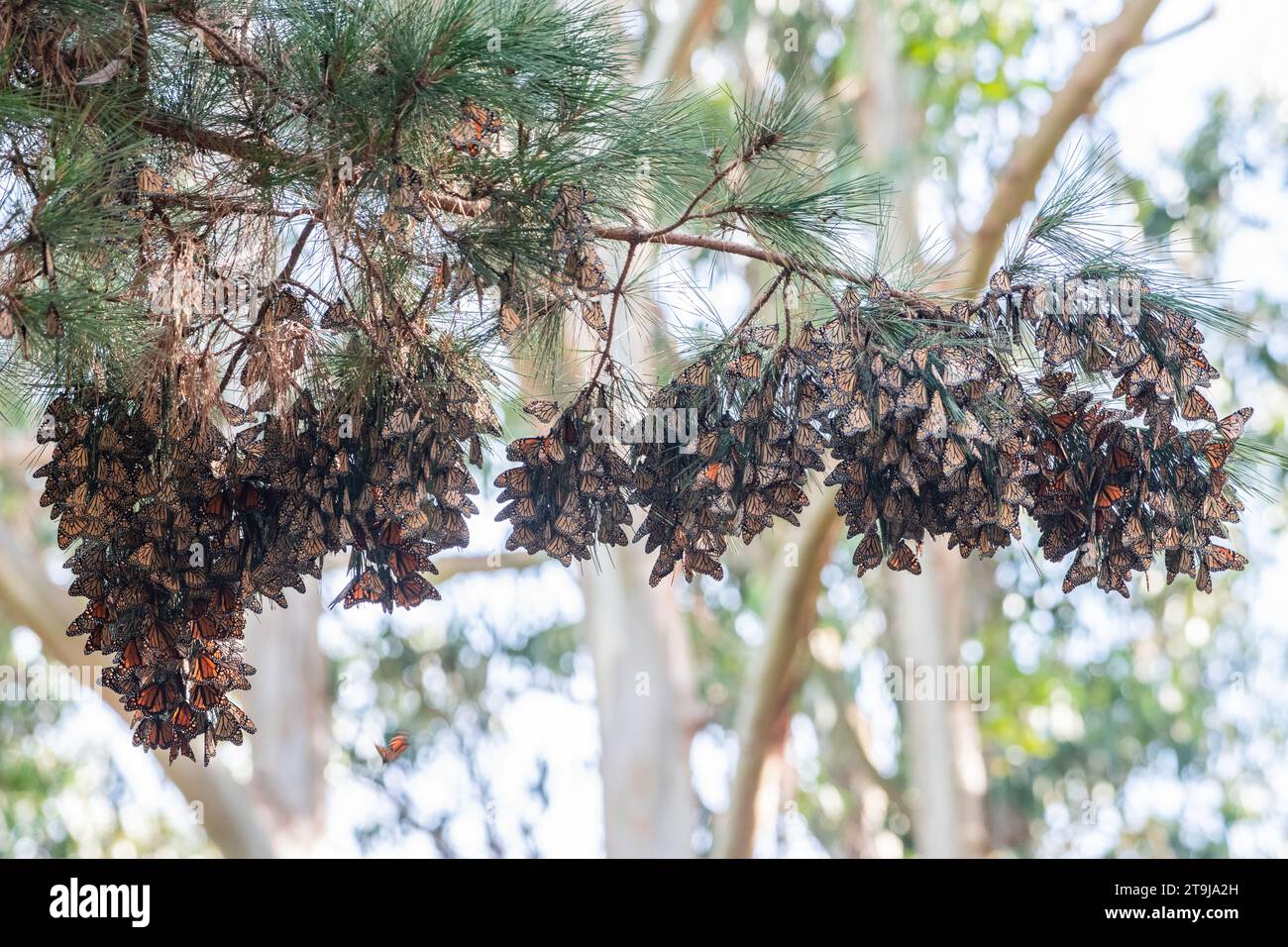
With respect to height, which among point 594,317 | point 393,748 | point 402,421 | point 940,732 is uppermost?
point 594,317

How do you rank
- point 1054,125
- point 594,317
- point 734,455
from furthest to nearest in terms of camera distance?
point 1054,125, point 594,317, point 734,455

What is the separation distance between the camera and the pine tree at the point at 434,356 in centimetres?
141

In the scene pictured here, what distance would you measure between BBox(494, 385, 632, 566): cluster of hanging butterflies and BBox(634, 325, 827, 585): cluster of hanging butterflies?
1.3 inches

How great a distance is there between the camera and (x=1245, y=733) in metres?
7.03

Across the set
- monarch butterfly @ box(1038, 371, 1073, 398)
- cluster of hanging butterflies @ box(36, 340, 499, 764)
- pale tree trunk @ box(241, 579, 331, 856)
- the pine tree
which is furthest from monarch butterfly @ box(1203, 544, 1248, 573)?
pale tree trunk @ box(241, 579, 331, 856)

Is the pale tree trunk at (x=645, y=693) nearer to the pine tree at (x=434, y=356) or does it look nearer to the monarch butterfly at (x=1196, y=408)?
the pine tree at (x=434, y=356)

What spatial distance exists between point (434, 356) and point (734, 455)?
372mm

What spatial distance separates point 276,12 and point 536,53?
0.32 m

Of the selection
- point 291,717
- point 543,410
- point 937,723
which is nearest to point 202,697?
point 543,410

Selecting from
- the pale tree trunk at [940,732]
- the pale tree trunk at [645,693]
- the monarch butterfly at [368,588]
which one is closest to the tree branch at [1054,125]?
the pale tree trunk at [940,732]

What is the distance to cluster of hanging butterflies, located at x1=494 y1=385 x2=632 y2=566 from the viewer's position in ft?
4.81

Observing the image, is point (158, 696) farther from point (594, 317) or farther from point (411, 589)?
point (594, 317)

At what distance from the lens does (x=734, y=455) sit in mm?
1423
